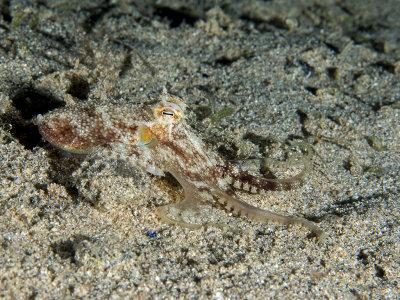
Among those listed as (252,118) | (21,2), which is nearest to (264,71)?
(252,118)

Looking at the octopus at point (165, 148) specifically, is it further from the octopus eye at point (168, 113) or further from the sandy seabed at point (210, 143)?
the sandy seabed at point (210, 143)

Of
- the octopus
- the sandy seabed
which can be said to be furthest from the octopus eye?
the sandy seabed

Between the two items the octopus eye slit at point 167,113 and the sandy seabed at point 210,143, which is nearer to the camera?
the sandy seabed at point 210,143

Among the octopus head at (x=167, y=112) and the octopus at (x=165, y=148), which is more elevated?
the octopus head at (x=167, y=112)

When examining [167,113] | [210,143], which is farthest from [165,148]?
[210,143]

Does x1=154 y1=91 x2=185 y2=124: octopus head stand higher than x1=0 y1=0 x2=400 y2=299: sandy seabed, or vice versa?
x1=154 y1=91 x2=185 y2=124: octopus head

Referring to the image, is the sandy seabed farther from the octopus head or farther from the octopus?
the octopus head

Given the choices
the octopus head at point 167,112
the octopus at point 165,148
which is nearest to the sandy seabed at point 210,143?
the octopus at point 165,148

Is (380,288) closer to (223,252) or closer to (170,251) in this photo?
(223,252)
